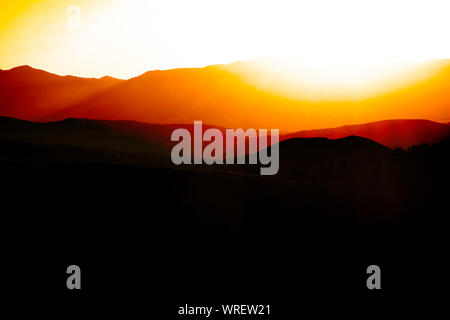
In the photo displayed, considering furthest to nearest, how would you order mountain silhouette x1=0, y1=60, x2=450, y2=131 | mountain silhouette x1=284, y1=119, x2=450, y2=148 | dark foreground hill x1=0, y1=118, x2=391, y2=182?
mountain silhouette x1=0, y1=60, x2=450, y2=131 < dark foreground hill x1=0, y1=118, x2=391, y2=182 < mountain silhouette x1=284, y1=119, x2=450, y2=148

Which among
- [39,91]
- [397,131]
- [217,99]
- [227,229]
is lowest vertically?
[227,229]

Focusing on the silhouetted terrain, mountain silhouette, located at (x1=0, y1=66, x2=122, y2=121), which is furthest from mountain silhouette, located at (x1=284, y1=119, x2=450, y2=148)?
mountain silhouette, located at (x1=0, y1=66, x2=122, y2=121)

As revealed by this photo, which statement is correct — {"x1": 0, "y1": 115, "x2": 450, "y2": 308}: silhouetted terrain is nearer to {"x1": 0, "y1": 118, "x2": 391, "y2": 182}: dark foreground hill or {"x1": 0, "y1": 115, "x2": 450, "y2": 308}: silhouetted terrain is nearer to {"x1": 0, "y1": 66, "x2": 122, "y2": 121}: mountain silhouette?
{"x1": 0, "y1": 118, "x2": 391, "y2": 182}: dark foreground hill

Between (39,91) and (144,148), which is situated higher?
(39,91)

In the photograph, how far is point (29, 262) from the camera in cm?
779

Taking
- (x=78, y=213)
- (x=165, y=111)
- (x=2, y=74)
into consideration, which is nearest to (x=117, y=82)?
(x=165, y=111)

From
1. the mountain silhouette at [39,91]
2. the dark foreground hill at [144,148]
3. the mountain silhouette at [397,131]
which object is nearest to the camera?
the mountain silhouette at [397,131]

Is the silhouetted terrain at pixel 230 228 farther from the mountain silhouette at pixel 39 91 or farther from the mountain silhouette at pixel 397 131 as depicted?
A: the mountain silhouette at pixel 39 91

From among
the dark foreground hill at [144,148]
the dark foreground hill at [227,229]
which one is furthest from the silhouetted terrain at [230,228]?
the dark foreground hill at [144,148]

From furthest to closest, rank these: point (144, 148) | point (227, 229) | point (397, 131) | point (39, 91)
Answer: point (39, 91), point (144, 148), point (397, 131), point (227, 229)

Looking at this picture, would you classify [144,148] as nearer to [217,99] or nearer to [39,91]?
[217,99]

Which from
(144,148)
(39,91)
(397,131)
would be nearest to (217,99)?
(144,148)
